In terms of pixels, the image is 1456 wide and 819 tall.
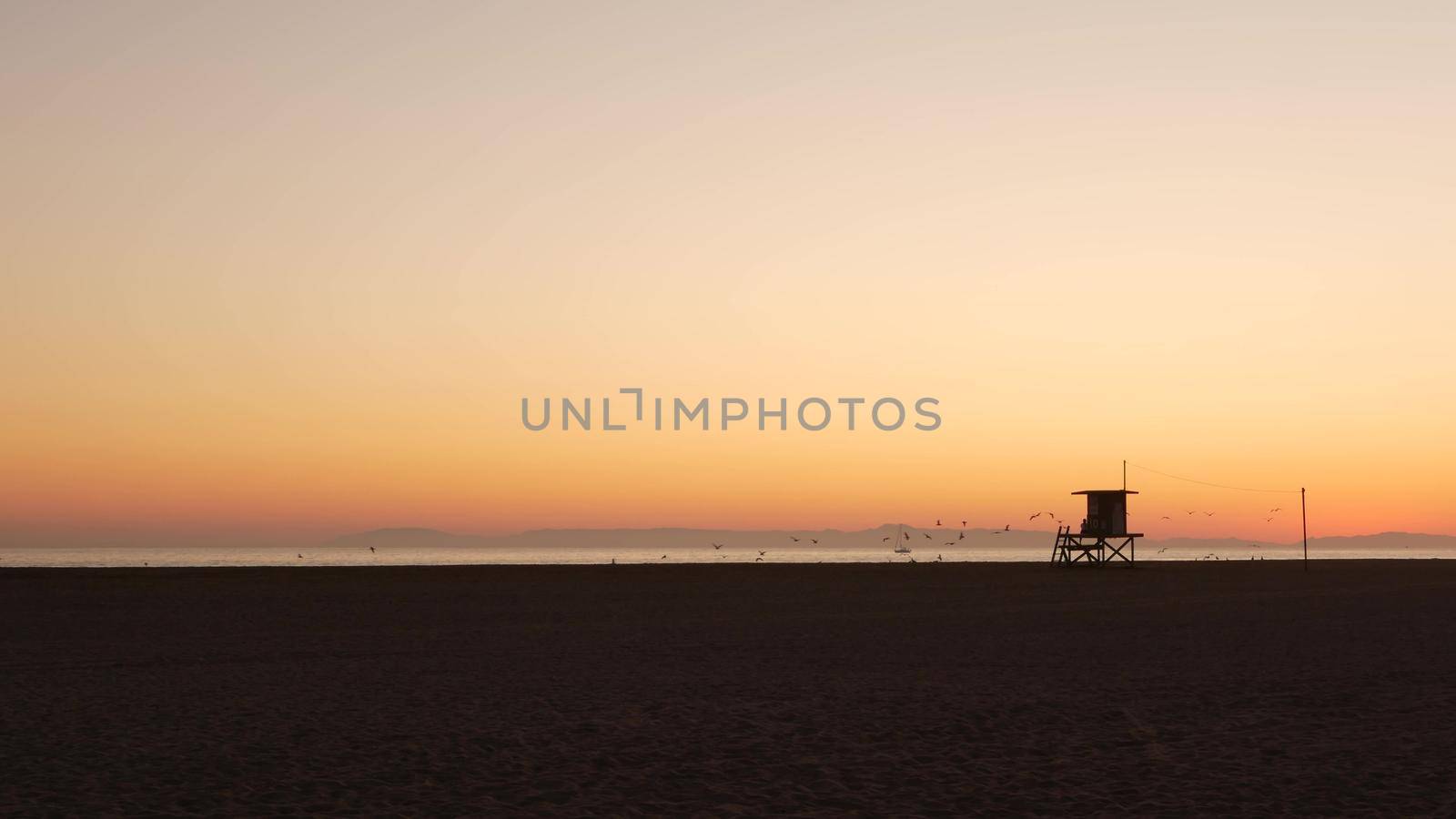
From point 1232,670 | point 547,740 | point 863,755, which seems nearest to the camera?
point 863,755

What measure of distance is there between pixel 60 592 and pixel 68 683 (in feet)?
98.5

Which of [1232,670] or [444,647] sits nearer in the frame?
[1232,670]

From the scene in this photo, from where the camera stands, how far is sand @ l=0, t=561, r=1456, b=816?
35.8 ft

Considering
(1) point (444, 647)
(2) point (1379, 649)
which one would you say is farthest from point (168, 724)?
(2) point (1379, 649)

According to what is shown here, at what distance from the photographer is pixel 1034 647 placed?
2491 cm

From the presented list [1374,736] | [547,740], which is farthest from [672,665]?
[1374,736]

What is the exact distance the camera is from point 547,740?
13727 mm

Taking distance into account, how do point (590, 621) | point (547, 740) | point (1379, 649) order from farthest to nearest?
1. point (590, 621)
2. point (1379, 649)
3. point (547, 740)

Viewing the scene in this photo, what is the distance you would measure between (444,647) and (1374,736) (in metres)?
17.3

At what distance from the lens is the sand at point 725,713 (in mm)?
10922

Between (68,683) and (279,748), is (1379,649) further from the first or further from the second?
(68,683)

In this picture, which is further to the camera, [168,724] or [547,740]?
[168,724]

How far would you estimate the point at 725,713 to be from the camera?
52.2 feet

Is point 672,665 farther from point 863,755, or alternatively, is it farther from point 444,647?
point 863,755
